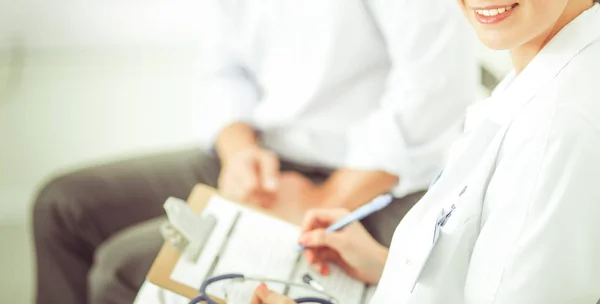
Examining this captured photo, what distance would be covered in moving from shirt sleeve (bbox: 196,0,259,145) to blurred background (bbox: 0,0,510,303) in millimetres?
515

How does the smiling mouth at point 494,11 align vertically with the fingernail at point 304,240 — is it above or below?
above

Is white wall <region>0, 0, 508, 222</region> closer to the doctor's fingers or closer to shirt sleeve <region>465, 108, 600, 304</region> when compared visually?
the doctor's fingers

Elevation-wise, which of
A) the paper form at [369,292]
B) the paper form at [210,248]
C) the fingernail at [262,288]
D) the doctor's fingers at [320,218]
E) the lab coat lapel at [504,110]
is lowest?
the paper form at [369,292]

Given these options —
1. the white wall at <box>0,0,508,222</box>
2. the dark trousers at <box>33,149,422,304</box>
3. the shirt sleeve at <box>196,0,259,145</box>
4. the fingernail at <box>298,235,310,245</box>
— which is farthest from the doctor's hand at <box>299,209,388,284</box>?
the white wall at <box>0,0,508,222</box>

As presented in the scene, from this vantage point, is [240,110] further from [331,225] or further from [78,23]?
[78,23]

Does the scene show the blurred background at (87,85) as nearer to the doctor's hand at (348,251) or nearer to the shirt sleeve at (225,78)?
the shirt sleeve at (225,78)

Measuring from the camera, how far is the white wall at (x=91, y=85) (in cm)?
151

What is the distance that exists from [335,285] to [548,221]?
1.07 feet

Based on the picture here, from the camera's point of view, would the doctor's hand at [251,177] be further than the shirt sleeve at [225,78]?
No

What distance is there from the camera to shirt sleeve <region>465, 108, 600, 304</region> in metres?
0.43

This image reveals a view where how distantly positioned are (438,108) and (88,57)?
108 centimetres

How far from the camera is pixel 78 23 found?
1536 mm

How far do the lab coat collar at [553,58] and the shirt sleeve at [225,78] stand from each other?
55cm

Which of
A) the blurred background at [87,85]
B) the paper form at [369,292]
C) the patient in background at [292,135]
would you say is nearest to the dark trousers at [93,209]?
the patient in background at [292,135]
